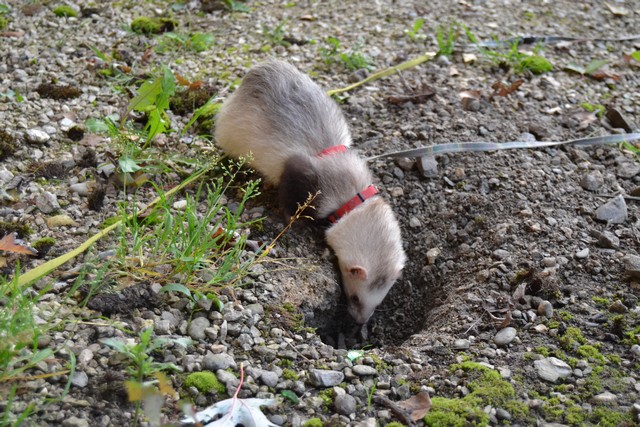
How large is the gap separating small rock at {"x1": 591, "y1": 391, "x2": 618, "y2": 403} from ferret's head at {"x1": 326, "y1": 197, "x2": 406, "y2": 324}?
134 centimetres

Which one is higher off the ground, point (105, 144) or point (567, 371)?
point (105, 144)

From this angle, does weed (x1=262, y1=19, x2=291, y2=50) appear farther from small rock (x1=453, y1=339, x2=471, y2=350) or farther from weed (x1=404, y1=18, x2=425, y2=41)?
small rock (x1=453, y1=339, x2=471, y2=350)

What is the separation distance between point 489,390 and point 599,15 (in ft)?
15.7

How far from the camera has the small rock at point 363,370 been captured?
2.74m

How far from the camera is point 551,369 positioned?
2.79 meters

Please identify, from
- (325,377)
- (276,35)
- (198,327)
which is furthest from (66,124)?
(325,377)

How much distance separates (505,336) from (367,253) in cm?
101

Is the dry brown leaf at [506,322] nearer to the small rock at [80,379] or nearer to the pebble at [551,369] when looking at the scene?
Answer: the pebble at [551,369]

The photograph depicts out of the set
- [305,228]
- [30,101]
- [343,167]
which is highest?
[30,101]

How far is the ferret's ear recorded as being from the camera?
3.64m

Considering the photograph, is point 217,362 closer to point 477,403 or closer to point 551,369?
point 477,403

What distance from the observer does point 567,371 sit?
2.79 meters

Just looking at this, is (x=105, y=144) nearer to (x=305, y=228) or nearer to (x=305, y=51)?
(x=305, y=228)

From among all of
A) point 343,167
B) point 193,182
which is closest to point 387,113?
point 343,167
